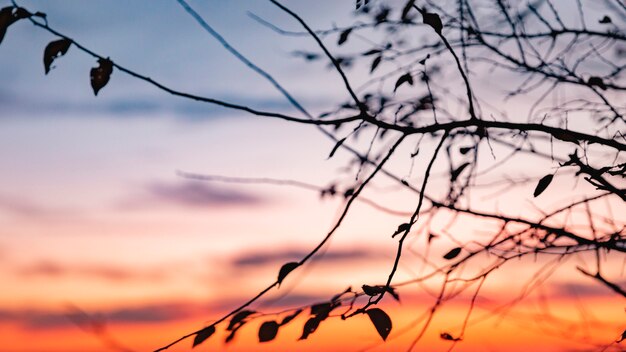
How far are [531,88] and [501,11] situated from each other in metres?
0.54

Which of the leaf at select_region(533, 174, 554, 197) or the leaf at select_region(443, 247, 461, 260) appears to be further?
the leaf at select_region(443, 247, 461, 260)

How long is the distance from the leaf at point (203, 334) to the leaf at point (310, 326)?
0.96 ft

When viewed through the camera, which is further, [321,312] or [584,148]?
[584,148]

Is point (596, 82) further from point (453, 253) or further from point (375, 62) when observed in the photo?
point (453, 253)

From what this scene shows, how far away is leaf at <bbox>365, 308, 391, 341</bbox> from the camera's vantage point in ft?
6.75

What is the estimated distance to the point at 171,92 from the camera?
1.82 meters

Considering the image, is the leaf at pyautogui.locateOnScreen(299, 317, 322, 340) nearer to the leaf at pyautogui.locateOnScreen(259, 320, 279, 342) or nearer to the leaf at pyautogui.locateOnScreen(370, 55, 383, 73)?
the leaf at pyautogui.locateOnScreen(259, 320, 279, 342)

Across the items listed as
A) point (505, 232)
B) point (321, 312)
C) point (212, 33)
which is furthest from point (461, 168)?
point (212, 33)

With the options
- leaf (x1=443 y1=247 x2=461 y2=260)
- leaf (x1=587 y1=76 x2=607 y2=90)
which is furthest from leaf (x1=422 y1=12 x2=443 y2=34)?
leaf (x1=587 y1=76 x2=607 y2=90)

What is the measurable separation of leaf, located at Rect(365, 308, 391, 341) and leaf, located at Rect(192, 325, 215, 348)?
0.51m

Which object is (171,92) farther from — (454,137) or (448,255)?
(454,137)

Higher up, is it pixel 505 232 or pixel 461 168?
pixel 461 168

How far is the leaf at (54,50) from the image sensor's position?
1954mm

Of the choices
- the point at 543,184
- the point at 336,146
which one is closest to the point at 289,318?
the point at 336,146
